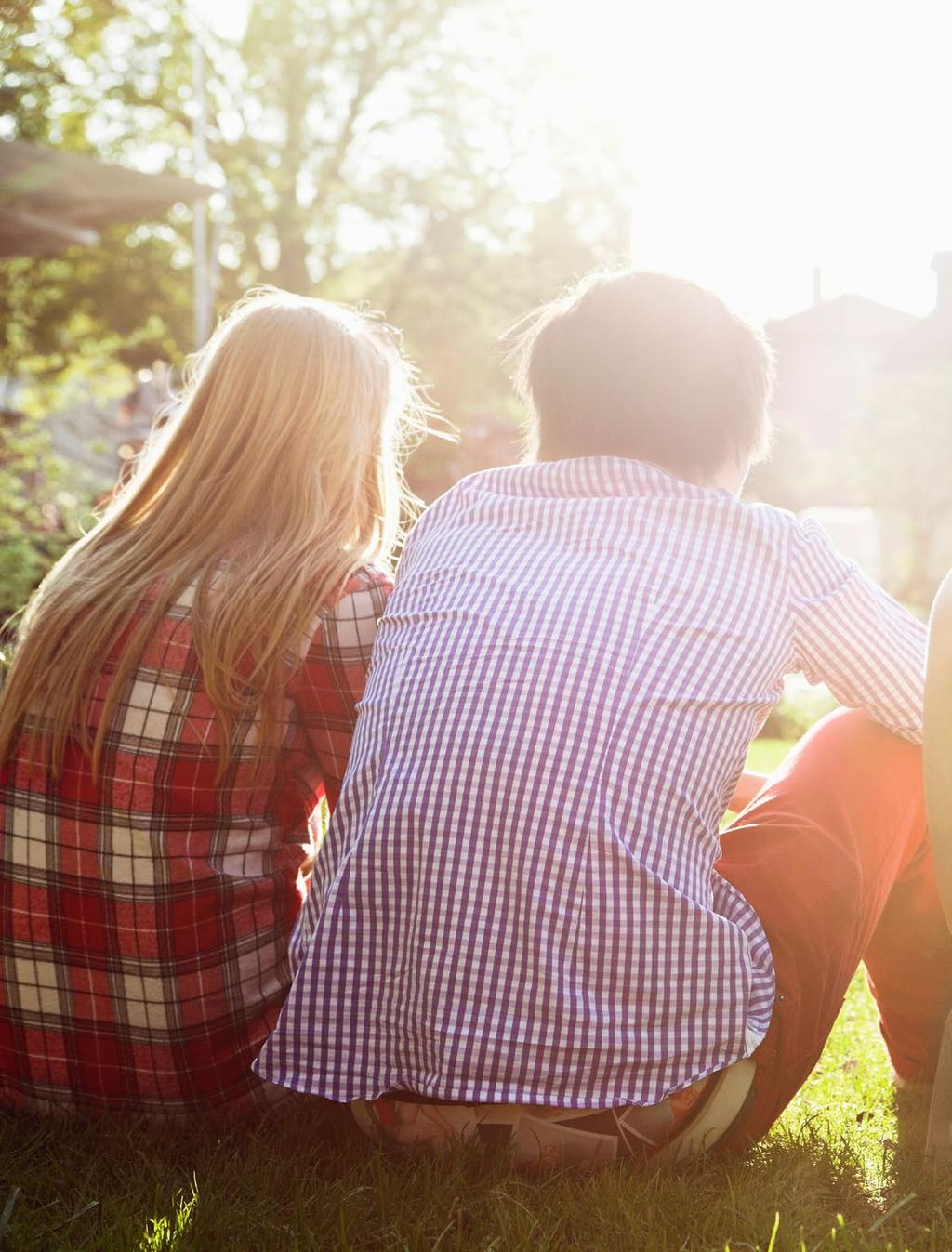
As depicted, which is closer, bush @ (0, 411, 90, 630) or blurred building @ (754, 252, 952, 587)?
bush @ (0, 411, 90, 630)

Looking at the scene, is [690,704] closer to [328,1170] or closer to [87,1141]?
[328,1170]

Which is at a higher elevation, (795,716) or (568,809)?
(568,809)

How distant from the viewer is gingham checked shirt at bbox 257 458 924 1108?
1.74 metres

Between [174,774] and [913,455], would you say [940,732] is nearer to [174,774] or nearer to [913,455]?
[174,774]

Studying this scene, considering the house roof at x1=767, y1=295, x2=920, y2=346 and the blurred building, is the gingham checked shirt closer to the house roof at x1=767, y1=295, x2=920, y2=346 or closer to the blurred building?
the blurred building

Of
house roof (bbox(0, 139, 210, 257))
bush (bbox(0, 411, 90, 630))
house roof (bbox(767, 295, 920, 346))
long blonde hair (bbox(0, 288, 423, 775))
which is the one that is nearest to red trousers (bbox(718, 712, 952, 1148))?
long blonde hair (bbox(0, 288, 423, 775))

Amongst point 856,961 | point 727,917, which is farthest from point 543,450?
point 856,961

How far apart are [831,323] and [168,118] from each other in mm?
15576

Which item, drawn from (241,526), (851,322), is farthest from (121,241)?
(241,526)

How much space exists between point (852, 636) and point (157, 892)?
1163 mm

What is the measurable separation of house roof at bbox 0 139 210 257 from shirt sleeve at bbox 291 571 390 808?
5.43 meters

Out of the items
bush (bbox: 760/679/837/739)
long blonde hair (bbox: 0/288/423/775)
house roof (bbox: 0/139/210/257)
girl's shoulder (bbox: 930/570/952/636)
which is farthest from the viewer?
bush (bbox: 760/679/837/739)

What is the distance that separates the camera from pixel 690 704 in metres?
1.82

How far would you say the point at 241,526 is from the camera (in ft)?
7.32
